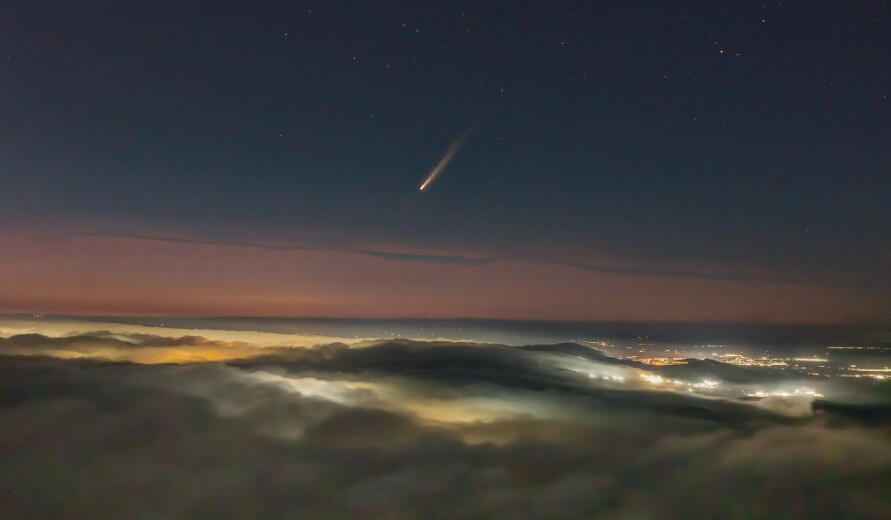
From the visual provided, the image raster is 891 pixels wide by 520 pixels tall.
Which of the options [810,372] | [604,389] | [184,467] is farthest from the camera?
[810,372]

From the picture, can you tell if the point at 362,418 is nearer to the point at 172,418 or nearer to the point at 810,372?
the point at 172,418

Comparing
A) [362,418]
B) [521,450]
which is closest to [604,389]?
[521,450]

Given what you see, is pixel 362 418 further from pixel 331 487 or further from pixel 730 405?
pixel 730 405

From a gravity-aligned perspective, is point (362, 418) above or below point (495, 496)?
above

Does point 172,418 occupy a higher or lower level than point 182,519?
higher

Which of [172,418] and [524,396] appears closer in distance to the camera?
[172,418]

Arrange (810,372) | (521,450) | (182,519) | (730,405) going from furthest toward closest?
(810,372) < (730,405) < (521,450) < (182,519)

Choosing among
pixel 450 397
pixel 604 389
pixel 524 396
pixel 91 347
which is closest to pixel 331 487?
pixel 450 397

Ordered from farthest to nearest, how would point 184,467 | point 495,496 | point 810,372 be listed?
point 810,372 → point 184,467 → point 495,496

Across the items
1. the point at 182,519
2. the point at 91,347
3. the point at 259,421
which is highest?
the point at 91,347
